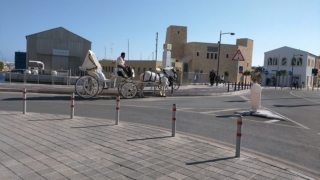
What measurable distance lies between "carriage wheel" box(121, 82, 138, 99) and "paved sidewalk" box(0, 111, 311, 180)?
9213 millimetres

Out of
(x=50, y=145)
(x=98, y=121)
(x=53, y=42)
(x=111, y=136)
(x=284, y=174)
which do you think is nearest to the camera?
(x=284, y=174)

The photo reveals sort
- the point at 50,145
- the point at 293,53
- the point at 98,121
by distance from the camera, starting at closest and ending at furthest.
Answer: the point at 50,145 → the point at 98,121 → the point at 293,53

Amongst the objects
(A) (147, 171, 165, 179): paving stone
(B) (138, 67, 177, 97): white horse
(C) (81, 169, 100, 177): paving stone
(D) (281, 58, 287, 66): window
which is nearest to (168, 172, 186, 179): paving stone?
(A) (147, 171, 165, 179): paving stone

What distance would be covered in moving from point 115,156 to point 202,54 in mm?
68691

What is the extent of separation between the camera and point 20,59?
6088 centimetres

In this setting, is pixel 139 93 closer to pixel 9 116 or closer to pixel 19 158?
pixel 9 116

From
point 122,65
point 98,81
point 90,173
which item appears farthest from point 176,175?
point 98,81

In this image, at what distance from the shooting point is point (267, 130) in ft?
33.0

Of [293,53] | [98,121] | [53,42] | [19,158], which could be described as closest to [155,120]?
[98,121]

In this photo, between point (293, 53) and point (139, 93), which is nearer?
point (139, 93)

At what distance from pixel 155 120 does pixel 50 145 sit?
470 cm

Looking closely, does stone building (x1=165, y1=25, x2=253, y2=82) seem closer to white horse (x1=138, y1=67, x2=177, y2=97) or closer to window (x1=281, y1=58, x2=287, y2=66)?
window (x1=281, y1=58, x2=287, y2=66)

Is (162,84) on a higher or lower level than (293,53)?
lower

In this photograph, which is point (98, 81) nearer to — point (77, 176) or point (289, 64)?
point (77, 176)
